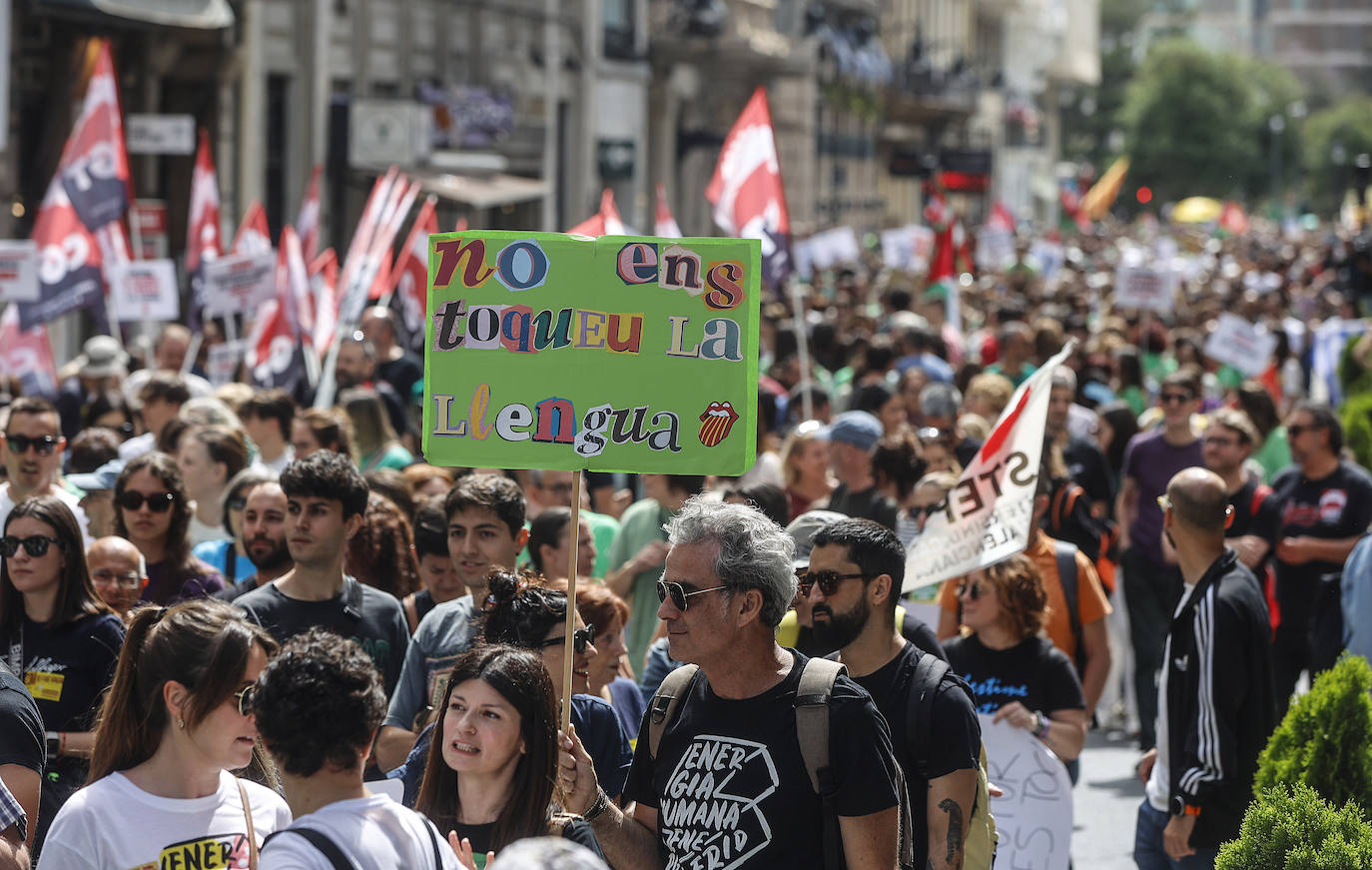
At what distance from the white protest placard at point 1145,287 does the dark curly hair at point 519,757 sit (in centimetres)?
1432

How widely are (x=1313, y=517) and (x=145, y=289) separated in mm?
8795

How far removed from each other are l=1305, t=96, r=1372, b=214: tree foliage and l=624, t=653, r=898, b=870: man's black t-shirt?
106243mm

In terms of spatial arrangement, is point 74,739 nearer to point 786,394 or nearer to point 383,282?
point 786,394

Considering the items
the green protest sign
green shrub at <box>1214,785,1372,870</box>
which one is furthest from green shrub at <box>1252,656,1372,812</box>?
the green protest sign

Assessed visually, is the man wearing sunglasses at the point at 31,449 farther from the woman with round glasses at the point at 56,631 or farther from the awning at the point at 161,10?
the awning at the point at 161,10

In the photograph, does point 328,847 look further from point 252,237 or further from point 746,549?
point 252,237

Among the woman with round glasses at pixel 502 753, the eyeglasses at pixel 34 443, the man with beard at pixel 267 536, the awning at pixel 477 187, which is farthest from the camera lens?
the awning at pixel 477 187

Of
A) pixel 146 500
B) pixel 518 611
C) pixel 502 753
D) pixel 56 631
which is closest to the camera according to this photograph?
pixel 502 753

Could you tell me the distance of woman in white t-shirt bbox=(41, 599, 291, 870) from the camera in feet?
12.5

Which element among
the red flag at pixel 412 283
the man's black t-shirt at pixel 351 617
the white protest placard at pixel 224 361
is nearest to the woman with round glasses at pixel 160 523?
the man's black t-shirt at pixel 351 617

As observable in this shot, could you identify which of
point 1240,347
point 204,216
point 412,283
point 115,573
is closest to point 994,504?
point 115,573

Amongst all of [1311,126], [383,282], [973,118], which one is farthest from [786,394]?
[1311,126]

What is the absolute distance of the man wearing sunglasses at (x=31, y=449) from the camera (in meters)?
7.61

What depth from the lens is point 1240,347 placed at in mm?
15844
